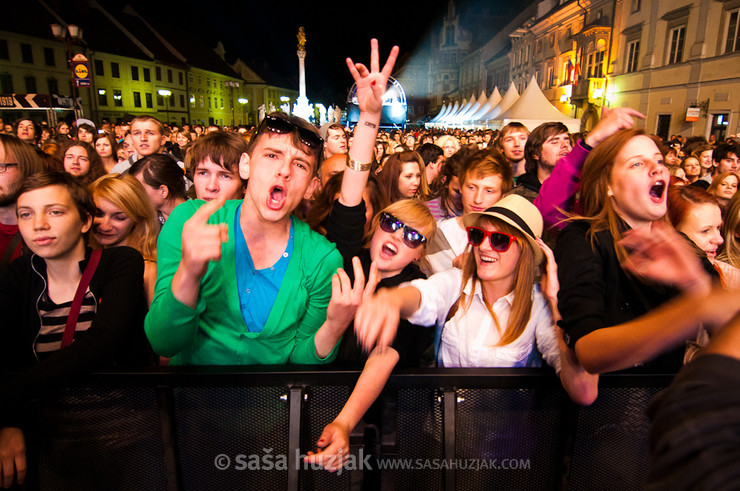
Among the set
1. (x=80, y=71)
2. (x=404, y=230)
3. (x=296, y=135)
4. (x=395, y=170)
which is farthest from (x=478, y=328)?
(x=80, y=71)

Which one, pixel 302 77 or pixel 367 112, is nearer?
pixel 367 112

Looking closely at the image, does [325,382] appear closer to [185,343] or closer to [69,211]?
[185,343]

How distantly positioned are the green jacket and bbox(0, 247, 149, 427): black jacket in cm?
28

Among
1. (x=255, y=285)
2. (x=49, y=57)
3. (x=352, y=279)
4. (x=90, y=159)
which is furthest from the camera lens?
(x=49, y=57)

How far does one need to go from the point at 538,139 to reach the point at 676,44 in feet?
86.6

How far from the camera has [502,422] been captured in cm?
168

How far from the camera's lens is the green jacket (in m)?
1.72

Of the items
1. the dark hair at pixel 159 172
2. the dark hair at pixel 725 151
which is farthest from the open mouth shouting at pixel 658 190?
the dark hair at pixel 725 151

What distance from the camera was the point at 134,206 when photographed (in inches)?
115

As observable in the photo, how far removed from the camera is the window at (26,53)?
119ft

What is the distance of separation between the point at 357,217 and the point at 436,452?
1.21 meters

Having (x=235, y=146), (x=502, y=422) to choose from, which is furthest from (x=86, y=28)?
(x=502, y=422)

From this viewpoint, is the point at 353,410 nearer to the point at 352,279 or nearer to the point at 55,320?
the point at 352,279

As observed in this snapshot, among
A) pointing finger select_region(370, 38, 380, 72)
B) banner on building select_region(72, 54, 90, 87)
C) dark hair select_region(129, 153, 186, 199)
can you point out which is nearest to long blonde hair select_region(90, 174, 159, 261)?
dark hair select_region(129, 153, 186, 199)
